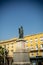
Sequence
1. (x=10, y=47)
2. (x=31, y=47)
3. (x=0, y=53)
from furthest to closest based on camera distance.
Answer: (x=10, y=47) < (x=31, y=47) < (x=0, y=53)

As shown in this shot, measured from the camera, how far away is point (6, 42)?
5862 cm

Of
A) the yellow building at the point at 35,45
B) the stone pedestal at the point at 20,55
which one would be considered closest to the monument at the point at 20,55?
the stone pedestal at the point at 20,55

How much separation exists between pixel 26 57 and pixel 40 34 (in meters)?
25.8

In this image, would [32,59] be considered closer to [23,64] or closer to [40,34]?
[40,34]

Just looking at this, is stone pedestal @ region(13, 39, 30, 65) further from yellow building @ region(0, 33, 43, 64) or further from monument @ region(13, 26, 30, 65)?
yellow building @ region(0, 33, 43, 64)

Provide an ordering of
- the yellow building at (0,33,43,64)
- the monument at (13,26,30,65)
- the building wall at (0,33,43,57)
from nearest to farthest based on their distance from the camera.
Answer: the monument at (13,26,30,65)
the yellow building at (0,33,43,64)
the building wall at (0,33,43,57)

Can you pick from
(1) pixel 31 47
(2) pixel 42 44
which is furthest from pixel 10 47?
(2) pixel 42 44

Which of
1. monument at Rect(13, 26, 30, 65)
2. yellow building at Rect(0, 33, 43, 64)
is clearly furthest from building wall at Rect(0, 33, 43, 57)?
monument at Rect(13, 26, 30, 65)

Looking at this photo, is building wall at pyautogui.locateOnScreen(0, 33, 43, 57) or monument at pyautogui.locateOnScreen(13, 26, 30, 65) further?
building wall at pyautogui.locateOnScreen(0, 33, 43, 57)

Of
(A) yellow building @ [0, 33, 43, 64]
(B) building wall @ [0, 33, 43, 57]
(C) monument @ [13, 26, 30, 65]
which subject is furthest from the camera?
(B) building wall @ [0, 33, 43, 57]

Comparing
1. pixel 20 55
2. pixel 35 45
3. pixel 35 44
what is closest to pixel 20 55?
pixel 20 55

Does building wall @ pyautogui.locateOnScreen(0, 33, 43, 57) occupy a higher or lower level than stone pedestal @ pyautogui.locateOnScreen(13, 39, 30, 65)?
higher

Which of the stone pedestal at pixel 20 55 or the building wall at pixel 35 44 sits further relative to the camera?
the building wall at pixel 35 44

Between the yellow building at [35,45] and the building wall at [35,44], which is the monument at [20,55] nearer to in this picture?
the yellow building at [35,45]
